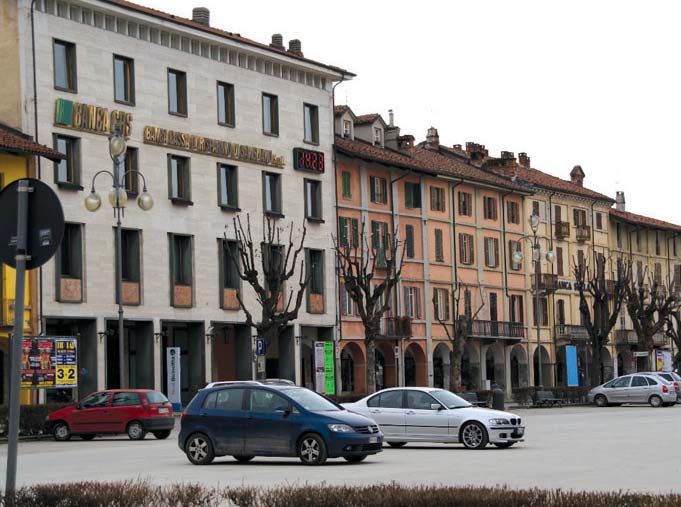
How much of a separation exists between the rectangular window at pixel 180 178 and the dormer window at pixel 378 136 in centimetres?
1882

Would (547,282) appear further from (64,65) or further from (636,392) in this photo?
(64,65)

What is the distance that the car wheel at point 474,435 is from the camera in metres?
28.2

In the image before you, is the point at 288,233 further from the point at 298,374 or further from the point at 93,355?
the point at 93,355

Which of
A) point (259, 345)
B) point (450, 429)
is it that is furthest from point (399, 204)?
point (450, 429)

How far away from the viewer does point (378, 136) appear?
244ft

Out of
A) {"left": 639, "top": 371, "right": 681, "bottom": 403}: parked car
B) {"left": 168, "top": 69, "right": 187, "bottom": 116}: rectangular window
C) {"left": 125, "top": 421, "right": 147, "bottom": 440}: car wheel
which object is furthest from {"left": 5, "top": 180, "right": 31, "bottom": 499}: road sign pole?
{"left": 639, "top": 371, "right": 681, "bottom": 403}: parked car

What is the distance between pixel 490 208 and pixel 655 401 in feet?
78.7

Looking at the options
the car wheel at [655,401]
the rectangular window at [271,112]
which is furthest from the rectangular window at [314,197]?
the car wheel at [655,401]

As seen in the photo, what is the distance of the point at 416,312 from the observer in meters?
73.5

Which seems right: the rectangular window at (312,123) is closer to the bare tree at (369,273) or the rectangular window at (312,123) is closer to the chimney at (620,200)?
the bare tree at (369,273)

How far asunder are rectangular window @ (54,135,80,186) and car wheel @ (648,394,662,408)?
86.3ft

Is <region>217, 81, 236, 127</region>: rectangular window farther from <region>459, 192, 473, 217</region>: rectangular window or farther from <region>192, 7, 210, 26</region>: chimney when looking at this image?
<region>459, 192, 473, 217</region>: rectangular window

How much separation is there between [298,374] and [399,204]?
13.8 meters

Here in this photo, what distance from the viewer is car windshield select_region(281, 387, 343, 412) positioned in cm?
2448
